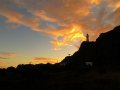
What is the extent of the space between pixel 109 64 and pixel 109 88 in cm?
3123

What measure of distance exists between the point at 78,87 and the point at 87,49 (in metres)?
51.3

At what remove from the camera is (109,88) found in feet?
90.1

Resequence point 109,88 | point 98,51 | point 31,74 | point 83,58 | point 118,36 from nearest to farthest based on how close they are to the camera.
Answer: point 109,88, point 31,74, point 118,36, point 98,51, point 83,58

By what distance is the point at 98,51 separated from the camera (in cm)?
6769

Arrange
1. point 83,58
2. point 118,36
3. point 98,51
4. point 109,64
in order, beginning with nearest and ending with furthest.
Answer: point 109,64 < point 118,36 < point 98,51 < point 83,58

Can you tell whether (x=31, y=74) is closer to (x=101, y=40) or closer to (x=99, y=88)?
(x=99, y=88)

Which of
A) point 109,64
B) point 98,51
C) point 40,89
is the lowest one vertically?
point 40,89

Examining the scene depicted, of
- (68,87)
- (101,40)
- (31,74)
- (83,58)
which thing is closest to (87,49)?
(83,58)

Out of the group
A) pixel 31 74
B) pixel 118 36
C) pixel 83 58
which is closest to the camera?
pixel 31 74

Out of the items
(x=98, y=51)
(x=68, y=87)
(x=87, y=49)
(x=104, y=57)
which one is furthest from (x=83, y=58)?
(x=68, y=87)

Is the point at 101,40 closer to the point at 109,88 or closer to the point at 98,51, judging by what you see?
the point at 98,51

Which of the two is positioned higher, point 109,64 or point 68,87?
point 109,64

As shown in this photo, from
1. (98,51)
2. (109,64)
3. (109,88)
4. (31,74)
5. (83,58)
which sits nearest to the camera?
(109,88)

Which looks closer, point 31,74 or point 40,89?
point 40,89
